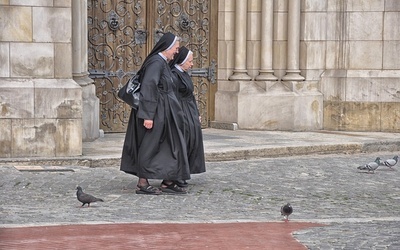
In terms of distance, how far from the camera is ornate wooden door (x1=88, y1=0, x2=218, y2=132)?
16984 mm

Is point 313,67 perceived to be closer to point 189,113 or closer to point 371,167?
point 371,167

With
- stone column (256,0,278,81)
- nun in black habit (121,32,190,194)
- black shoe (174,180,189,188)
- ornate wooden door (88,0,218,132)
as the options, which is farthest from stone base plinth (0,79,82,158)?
stone column (256,0,278,81)

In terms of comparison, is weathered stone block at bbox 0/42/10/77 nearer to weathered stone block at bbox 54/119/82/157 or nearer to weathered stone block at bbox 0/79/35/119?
weathered stone block at bbox 0/79/35/119

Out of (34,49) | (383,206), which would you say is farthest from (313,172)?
(34,49)

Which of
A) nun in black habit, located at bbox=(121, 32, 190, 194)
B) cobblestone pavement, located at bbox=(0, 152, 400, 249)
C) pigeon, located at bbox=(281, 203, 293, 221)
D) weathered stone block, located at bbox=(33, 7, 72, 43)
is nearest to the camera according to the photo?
cobblestone pavement, located at bbox=(0, 152, 400, 249)

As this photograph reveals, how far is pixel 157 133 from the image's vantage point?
11.4m

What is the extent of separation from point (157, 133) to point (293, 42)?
6978 mm

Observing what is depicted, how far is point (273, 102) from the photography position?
58.8ft

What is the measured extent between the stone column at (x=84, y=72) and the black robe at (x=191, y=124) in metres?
3.50

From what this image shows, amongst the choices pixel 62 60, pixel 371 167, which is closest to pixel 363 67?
pixel 371 167

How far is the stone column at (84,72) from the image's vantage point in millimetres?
15141

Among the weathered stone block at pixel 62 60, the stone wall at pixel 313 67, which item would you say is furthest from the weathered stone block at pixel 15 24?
the stone wall at pixel 313 67

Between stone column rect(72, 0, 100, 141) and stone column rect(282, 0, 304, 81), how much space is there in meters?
3.65

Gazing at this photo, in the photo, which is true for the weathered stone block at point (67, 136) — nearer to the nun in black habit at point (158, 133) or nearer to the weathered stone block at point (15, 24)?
the weathered stone block at point (15, 24)
